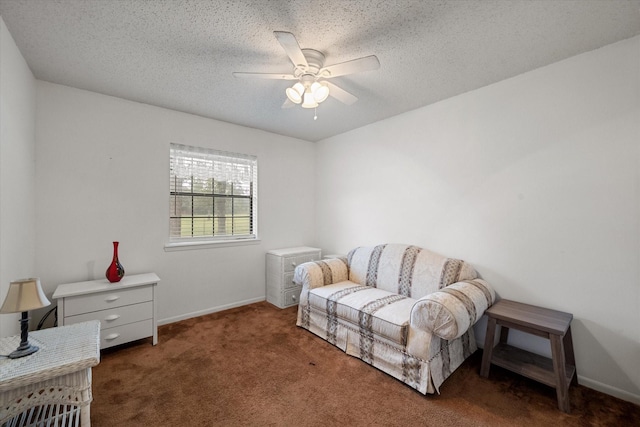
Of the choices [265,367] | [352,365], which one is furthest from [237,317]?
[352,365]

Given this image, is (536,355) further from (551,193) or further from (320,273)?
(320,273)

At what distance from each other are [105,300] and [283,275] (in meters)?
1.84

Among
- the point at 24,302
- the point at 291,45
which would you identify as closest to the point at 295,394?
the point at 24,302

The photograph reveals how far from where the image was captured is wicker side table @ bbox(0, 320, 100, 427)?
4.12 feet

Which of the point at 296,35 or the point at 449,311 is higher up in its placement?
the point at 296,35

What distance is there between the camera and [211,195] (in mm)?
3414

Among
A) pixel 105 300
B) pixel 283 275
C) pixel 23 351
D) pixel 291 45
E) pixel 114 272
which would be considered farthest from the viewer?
pixel 283 275

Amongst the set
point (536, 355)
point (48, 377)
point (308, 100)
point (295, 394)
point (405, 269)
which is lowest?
point (295, 394)

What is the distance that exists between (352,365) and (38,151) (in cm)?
334

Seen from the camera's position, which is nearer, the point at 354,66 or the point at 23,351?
the point at 23,351

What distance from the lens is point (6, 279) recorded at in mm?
1702

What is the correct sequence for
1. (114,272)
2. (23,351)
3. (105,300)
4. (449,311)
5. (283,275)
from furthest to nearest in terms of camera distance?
(283,275)
(114,272)
(105,300)
(449,311)
(23,351)

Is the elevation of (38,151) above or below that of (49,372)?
above

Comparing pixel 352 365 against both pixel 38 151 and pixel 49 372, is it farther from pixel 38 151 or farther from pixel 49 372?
pixel 38 151
